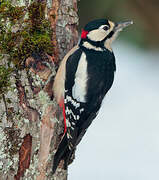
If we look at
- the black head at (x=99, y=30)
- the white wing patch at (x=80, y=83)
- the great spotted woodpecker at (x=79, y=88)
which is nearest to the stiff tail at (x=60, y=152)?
the great spotted woodpecker at (x=79, y=88)

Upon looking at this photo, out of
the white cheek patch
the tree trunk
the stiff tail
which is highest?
the white cheek patch

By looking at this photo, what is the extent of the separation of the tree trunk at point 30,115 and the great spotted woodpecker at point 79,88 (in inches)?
2.3

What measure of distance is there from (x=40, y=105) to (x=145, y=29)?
2.97 meters

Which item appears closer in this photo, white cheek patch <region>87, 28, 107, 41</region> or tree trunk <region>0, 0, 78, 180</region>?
tree trunk <region>0, 0, 78, 180</region>

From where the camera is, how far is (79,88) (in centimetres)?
289

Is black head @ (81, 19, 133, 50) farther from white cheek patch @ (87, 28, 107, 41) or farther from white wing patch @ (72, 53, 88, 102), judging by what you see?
white wing patch @ (72, 53, 88, 102)

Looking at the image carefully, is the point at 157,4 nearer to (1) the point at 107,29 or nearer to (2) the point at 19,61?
(1) the point at 107,29

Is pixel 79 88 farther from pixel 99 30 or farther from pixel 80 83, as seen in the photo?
pixel 99 30

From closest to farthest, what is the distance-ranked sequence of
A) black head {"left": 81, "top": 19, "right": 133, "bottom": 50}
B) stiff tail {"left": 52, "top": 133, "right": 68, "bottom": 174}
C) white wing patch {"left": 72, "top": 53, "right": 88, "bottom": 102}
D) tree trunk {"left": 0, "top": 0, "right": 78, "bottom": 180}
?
tree trunk {"left": 0, "top": 0, "right": 78, "bottom": 180}, stiff tail {"left": 52, "top": 133, "right": 68, "bottom": 174}, white wing patch {"left": 72, "top": 53, "right": 88, "bottom": 102}, black head {"left": 81, "top": 19, "right": 133, "bottom": 50}

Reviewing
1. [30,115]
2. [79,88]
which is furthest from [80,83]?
[30,115]

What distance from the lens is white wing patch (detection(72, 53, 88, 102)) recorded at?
2.88 metres

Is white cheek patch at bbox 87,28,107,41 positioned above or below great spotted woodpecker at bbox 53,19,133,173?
above

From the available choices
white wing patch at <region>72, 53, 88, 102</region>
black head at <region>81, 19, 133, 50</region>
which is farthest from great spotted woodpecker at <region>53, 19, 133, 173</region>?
black head at <region>81, 19, 133, 50</region>

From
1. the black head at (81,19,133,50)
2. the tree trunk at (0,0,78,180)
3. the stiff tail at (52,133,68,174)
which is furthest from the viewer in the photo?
the black head at (81,19,133,50)
